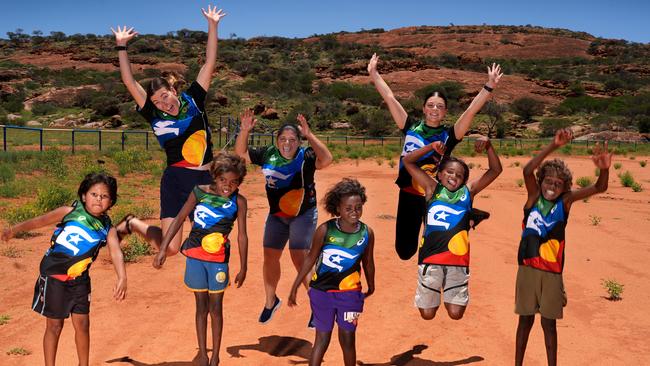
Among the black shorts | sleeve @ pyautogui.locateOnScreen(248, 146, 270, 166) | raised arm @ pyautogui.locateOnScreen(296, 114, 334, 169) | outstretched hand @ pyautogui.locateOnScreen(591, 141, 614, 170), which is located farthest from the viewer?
sleeve @ pyautogui.locateOnScreen(248, 146, 270, 166)

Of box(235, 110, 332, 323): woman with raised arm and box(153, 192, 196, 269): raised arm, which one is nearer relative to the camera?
box(153, 192, 196, 269): raised arm

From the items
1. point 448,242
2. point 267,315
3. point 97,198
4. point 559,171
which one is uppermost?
point 559,171

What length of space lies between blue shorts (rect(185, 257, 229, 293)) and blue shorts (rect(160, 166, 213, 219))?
2.40 ft

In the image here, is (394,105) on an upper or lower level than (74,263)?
upper

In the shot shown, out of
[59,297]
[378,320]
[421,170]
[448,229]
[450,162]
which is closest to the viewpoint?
[59,297]

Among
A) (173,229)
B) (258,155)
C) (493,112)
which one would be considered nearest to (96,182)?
(173,229)

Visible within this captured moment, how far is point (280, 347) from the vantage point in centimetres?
539

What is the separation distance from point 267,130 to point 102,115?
13719 mm

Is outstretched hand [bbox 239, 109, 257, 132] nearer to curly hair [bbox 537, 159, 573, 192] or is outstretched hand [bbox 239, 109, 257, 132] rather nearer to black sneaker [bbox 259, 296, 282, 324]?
black sneaker [bbox 259, 296, 282, 324]

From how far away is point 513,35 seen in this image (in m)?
114

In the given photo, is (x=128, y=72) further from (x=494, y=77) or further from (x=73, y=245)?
(x=494, y=77)

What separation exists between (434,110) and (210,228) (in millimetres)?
1961

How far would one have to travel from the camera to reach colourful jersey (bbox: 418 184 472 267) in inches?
173

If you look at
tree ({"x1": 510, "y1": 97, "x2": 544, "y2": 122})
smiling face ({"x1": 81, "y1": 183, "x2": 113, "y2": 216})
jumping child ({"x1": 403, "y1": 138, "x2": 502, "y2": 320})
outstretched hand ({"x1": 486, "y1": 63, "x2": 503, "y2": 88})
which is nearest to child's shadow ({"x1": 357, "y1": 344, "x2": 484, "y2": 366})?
jumping child ({"x1": 403, "y1": 138, "x2": 502, "y2": 320})
